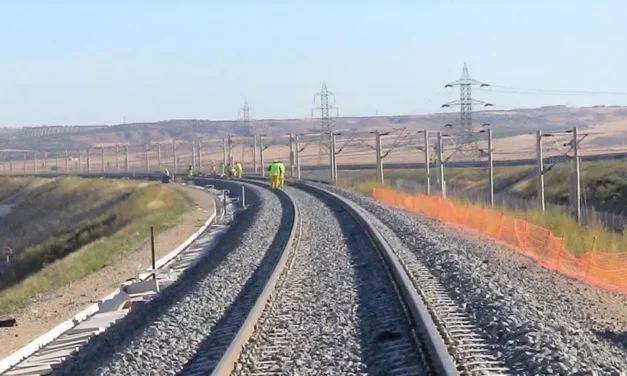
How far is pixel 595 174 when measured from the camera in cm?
6272

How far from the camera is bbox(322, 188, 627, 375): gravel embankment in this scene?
9734 millimetres

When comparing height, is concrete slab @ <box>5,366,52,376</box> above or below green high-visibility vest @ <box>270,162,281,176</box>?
below

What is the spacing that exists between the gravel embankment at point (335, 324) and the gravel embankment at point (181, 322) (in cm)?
66

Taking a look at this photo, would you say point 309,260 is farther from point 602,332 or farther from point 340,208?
point 340,208

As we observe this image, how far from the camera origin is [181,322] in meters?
14.0

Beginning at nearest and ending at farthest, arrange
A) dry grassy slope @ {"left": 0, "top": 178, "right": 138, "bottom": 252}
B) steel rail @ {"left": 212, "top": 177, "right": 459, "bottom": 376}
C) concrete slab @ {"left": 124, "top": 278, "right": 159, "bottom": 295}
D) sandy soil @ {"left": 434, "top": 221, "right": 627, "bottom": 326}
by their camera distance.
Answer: steel rail @ {"left": 212, "top": 177, "right": 459, "bottom": 376}
sandy soil @ {"left": 434, "top": 221, "right": 627, "bottom": 326}
concrete slab @ {"left": 124, "top": 278, "right": 159, "bottom": 295}
dry grassy slope @ {"left": 0, "top": 178, "right": 138, "bottom": 252}

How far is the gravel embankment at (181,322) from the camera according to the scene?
11461mm

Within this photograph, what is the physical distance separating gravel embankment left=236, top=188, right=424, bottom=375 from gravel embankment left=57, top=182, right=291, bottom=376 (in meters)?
0.66

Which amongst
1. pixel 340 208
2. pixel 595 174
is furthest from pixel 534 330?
pixel 595 174

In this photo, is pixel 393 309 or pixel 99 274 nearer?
pixel 393 309

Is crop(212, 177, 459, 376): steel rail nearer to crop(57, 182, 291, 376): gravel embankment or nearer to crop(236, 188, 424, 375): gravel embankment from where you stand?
crop(236, 188, 424, 375): gravel embankment

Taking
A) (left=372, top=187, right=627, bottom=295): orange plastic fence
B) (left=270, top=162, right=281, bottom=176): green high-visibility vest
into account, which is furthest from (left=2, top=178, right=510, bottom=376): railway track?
(left=270, top=162, right=281, bottom=176): green high-visibility vest

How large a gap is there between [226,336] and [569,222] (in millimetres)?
24463

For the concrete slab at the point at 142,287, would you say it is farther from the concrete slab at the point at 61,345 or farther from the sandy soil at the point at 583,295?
the sandy soil at the point at 583,295
